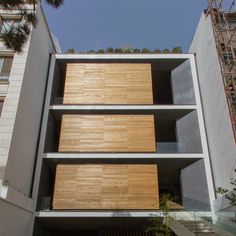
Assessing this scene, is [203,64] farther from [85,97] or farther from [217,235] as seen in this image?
[217,235]

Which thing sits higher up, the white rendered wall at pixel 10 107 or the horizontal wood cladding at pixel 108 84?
the horizontal wood cladding at pixel 108 84

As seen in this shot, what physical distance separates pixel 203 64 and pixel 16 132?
1091 cm

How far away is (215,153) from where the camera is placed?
13820 mm

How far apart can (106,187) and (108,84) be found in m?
6.19

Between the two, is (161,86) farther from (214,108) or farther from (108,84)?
(214,108)

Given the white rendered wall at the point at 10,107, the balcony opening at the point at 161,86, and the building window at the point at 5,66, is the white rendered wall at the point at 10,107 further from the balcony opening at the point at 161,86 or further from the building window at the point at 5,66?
the balcony opening at the point at 161,86

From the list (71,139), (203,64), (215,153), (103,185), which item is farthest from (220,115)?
(71,139)

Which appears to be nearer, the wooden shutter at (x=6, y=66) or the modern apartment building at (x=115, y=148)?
the modern apartment building at (x=115, y=148)

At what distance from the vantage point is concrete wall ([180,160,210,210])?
43.3 feet

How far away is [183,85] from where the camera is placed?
1684cm

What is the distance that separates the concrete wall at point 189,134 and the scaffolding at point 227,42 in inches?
124

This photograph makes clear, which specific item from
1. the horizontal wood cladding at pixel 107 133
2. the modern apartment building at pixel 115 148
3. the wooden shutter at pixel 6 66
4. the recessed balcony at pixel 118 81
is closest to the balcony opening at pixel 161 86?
the modern apartment building at pixel 115 148

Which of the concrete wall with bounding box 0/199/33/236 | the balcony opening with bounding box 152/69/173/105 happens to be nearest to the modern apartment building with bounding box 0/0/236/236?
the concrete wall with bounding box 0/199/33/236

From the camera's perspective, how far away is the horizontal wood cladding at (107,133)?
48.0 feet
